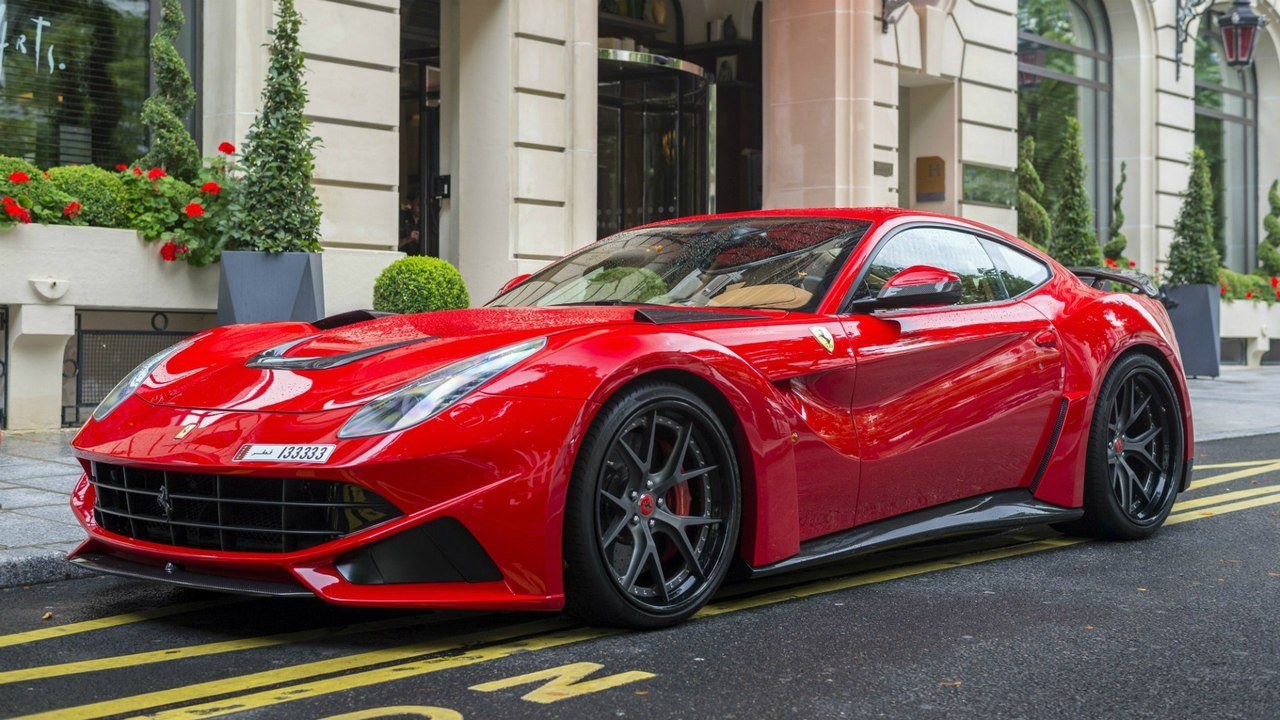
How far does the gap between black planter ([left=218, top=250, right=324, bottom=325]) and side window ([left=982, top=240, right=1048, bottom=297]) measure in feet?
17.6

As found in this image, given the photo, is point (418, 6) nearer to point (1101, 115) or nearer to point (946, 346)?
point (946, 346)

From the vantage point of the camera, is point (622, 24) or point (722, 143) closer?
point (622, 24)

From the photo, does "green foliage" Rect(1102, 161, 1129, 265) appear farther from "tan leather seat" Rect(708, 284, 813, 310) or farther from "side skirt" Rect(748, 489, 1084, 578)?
"tan leather seat" Rect(708, 284, 813, 310)

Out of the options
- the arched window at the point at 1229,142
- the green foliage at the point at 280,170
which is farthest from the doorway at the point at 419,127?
the arched window at the point at 1229,142

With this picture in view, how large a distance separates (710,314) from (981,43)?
49.7 feet

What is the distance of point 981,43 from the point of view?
18750mm

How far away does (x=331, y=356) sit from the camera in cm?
428

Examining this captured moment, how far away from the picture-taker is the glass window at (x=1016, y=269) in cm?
586

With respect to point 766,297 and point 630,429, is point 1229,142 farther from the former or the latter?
point 630,429

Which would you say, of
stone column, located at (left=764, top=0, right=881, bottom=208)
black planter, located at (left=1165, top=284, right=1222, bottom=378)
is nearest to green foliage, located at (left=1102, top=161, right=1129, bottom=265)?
black planter, located at (left=1165, top=284, right=1222, bottom=378)

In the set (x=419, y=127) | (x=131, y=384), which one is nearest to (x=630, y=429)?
(x=131, y=384)

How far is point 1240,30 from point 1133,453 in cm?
1695

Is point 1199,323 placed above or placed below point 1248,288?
below

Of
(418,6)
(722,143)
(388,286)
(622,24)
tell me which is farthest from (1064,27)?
(388,286)
